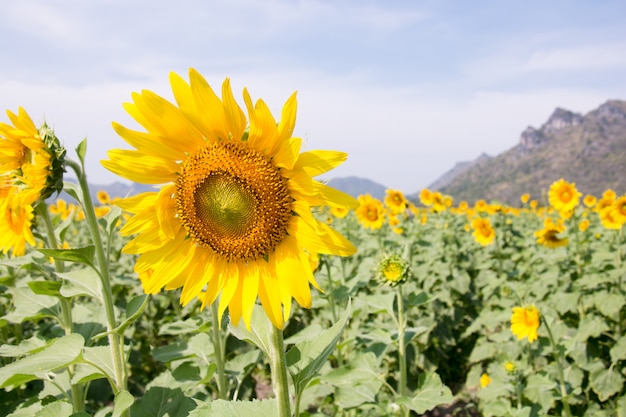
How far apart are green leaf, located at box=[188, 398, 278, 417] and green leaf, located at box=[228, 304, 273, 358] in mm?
162

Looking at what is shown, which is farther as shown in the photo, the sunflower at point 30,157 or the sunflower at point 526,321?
the sunflower at point 526,321

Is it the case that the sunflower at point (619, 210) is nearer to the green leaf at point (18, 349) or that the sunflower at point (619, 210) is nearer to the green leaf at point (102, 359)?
the green leaf at point (102, 359)

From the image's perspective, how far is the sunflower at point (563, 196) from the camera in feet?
22.4

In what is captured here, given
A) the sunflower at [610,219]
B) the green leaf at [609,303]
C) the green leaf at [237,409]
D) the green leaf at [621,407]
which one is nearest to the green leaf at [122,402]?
the green leaf at [237,409]

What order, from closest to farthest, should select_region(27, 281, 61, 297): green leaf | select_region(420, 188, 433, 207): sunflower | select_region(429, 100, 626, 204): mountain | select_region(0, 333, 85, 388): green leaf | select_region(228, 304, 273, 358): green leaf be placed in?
select_region(228, 304, 273, 358): green leaf, select_region(0, 333, 85, 388): green leaf, select_region(27, 281, 61, 297): green leaf, select_region(420, 188, 433, 207): sunflower, select_region(429, 100, 626, 204): mountain

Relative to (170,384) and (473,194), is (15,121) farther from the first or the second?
(473,194)

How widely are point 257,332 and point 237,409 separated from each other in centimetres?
27

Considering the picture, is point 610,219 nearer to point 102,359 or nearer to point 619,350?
point 619,350

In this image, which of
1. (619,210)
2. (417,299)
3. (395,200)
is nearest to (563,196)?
(619,210)

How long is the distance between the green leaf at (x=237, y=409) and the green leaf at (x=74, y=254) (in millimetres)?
740

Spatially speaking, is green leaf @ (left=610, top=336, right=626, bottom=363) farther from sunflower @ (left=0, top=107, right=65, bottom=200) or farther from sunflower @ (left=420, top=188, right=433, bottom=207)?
sunflower @ (left=420, top=188, right=433, bottom=207)

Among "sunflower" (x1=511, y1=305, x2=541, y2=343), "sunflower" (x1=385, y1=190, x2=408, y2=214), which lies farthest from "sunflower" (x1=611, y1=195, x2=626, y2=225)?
"sunflower" (x1=385, y1=190, x2=408, y2=214)

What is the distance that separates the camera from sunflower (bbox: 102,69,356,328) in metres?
1.36

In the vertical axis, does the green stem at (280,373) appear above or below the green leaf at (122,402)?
above
